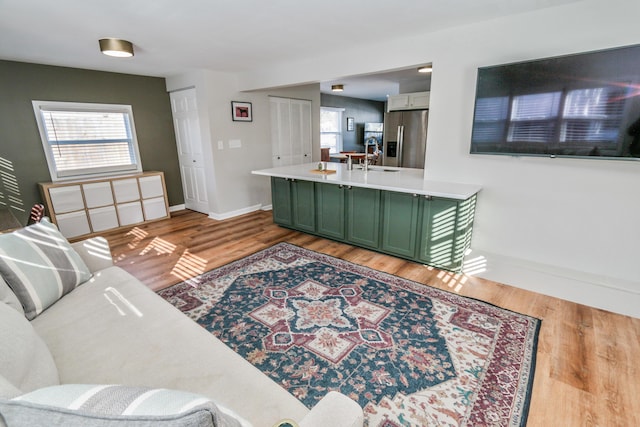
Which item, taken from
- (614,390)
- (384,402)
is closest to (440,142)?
(614,390)

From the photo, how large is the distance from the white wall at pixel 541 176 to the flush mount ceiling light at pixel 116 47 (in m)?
2.45

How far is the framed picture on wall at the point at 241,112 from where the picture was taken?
4.79 m

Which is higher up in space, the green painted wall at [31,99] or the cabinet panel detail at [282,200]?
the green painted wall at [31,99]

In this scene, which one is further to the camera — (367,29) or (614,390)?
(367,29)

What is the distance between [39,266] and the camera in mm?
1688

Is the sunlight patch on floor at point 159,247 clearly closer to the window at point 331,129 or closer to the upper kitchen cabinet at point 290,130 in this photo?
the upper kitchen cabinet at point 290,130

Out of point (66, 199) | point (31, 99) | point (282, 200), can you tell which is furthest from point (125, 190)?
point (282, 200)

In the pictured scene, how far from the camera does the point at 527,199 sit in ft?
8.96

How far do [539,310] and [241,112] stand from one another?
4.61 metres

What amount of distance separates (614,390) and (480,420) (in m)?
0.83

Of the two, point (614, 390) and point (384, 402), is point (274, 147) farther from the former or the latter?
point (614, 390)

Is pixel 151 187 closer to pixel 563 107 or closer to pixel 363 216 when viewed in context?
pixel 363 216

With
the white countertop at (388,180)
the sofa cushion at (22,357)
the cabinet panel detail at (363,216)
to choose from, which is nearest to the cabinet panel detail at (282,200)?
the white countertop at (388,180)

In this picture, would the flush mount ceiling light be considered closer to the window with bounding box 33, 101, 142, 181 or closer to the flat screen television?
the window with bounding box 33, 101, 142, 181
